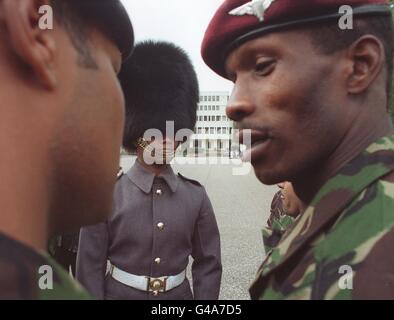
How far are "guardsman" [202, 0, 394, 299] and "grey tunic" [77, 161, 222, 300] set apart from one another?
1397mm

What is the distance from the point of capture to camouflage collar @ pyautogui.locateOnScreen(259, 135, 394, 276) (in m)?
1.12

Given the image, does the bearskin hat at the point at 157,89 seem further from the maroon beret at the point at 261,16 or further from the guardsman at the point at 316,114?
the guardsman at the point at 316,114

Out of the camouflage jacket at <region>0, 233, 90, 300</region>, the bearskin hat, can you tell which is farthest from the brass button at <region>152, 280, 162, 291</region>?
the camouflage jacket at <region>0, 233, 90, 300</region>

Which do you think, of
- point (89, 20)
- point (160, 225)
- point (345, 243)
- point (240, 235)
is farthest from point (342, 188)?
point (240, 235)

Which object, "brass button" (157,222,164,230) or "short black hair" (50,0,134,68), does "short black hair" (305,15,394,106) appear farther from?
"brass button" (157,222,164,230)

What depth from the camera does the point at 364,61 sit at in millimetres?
1209

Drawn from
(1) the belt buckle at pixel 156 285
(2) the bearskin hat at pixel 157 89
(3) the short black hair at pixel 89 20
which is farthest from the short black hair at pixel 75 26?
(2) the bearskin hat at pixel 157 89

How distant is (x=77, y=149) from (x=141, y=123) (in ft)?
7.83

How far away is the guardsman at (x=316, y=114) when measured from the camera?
1.13 meters

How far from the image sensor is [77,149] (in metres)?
0.89

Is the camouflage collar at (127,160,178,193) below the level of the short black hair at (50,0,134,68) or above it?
above

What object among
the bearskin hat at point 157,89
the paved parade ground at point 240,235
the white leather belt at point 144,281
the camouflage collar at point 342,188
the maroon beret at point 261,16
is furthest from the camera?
the paved parade ground at point 240,235

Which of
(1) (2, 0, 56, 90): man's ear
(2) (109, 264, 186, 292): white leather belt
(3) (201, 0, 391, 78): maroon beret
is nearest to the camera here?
(1) (2, 0, 56, 90): man's ear
